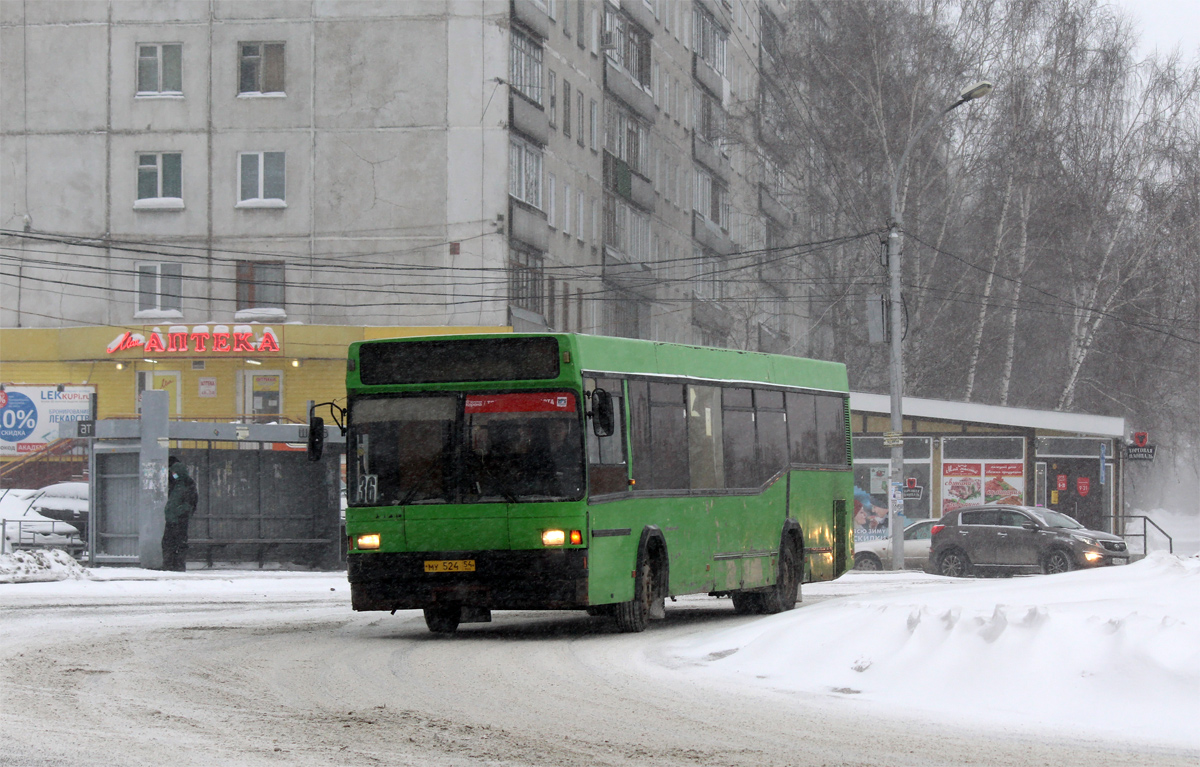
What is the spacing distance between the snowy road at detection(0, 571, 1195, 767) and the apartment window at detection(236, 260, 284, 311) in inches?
1172

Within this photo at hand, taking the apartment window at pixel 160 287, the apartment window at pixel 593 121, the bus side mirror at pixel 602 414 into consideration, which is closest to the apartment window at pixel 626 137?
the apartment window at pixel 593 121

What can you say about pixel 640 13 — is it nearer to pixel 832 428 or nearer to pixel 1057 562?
pixel 1057 562

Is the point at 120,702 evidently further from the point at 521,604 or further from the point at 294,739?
the point at 521,604

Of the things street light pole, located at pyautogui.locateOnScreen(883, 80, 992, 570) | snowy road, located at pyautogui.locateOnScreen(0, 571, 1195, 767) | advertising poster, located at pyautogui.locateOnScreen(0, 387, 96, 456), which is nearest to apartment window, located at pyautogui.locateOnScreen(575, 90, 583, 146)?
advertising poster, located at pyautogui.locateOnScreen(0, 387, 96, 456)

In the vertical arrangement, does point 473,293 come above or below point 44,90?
below

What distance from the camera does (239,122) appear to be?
4591 cm

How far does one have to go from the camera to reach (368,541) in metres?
15.3

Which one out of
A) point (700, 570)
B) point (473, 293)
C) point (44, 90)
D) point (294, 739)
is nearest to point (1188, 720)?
point (294, 739)

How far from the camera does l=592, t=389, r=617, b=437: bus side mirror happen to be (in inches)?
581

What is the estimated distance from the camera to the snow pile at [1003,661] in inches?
380

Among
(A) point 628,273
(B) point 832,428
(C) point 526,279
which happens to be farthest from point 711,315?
(B) point 832,428

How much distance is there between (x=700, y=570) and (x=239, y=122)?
31.6 metres

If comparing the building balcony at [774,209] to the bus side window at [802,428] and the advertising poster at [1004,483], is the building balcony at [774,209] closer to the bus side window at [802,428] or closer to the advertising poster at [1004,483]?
the advertising poster at [1004,483]

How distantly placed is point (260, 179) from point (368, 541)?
32055 millimetres
